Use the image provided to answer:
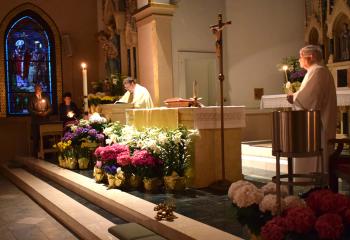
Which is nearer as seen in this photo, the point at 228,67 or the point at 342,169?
the point at 342,169

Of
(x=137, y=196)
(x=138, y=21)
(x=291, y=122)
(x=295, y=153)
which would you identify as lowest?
(x=137, y=196)

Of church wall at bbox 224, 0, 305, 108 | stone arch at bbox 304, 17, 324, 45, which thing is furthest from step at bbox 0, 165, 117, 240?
stone arch at bbox 304, 17, 324, 45

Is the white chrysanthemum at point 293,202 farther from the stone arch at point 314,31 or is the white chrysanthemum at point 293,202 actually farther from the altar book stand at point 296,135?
the stone arch at point 314,31

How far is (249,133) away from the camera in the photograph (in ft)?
35.3

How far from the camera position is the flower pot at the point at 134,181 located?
18.1 ft

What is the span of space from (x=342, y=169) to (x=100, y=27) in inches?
379

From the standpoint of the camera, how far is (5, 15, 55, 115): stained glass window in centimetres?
1173

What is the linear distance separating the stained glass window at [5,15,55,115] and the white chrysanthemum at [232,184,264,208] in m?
10.1

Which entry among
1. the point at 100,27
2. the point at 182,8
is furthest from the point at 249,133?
the point at 100,27

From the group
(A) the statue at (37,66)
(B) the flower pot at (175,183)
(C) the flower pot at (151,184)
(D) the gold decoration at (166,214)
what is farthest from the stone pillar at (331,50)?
(A) the statue at (37,66)

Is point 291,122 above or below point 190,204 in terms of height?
above

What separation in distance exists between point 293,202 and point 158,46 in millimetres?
6786

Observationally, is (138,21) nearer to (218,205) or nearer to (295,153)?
(218,205)

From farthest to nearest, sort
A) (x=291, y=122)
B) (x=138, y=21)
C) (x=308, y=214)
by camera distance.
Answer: (x=138, y=21), (x=291, y=122), (x=308, y=214)
